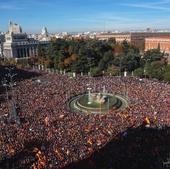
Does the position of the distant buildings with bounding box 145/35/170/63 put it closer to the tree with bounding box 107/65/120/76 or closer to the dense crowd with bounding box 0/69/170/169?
the tree with bounding box 107/65/120/76

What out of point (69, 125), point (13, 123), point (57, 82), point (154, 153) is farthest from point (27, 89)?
point (154, 153)

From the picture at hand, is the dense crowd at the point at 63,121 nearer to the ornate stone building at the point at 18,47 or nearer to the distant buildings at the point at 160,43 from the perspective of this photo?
the ornate stone building at the point at 18,47

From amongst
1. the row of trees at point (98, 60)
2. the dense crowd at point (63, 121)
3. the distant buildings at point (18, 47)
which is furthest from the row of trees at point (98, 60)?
the distant buildings at point (18, 47)

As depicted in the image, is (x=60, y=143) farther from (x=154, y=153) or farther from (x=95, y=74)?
(x=95, y=74)

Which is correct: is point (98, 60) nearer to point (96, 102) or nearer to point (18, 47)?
point (96, 102)

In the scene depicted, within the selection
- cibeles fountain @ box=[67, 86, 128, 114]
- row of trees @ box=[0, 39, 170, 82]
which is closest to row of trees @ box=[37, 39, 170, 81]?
row of trees @ box=[0, 39, 170, 82]

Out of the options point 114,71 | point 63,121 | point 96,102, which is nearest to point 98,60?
point 114,71
